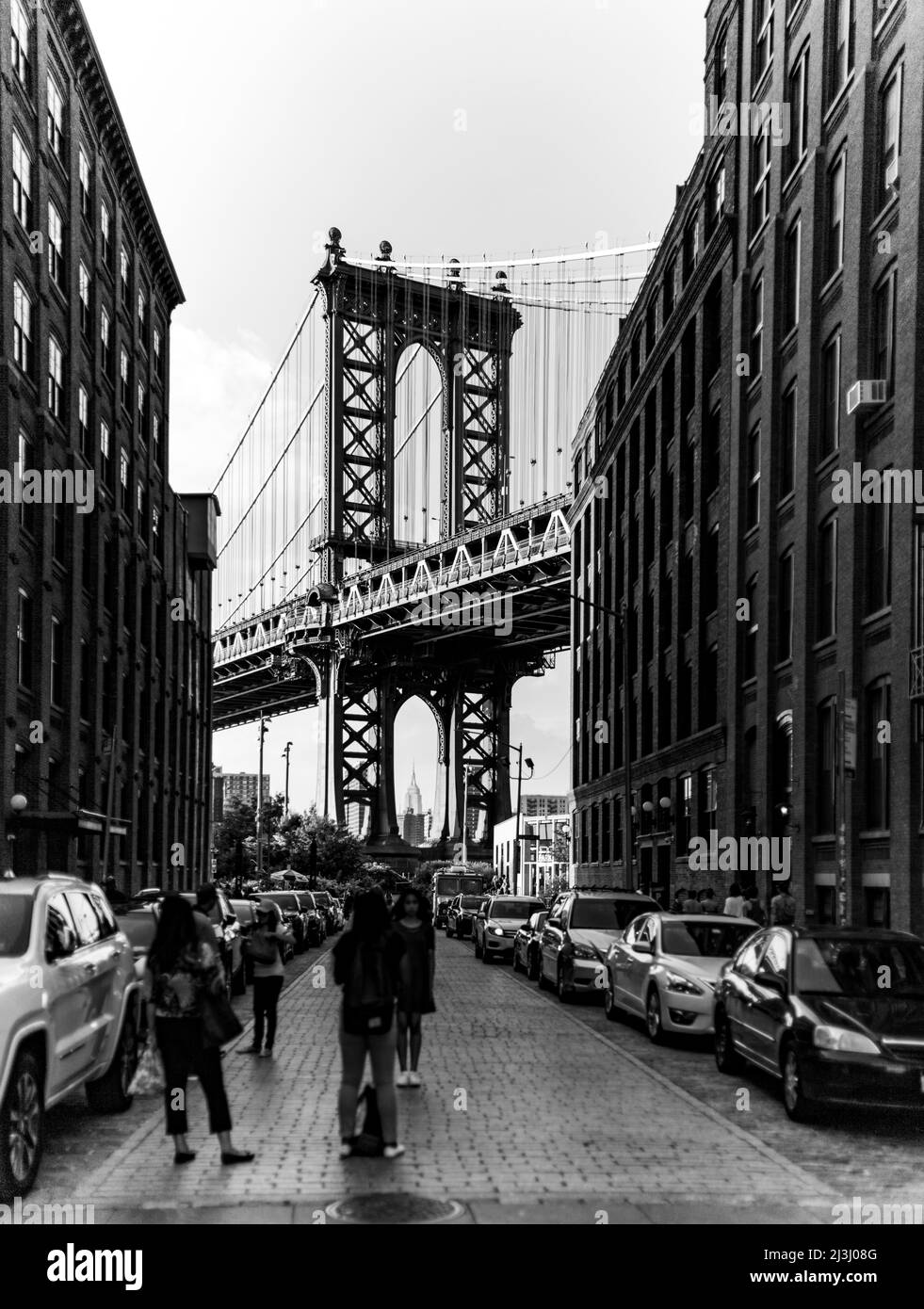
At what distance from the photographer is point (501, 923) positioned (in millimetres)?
33344

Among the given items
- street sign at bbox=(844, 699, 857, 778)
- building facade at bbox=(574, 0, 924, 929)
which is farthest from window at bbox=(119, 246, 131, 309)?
street sign at bbox=(844, 699, 857, 778)

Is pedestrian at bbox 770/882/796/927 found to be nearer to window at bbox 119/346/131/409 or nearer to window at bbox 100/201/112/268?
window at bbox 100/201/112/268

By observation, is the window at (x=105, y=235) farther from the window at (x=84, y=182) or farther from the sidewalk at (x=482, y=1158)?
the sidewalk at (x=482, y=1158)

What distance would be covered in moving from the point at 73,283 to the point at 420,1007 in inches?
1122

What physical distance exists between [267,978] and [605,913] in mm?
9530

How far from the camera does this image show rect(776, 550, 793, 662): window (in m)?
31.5

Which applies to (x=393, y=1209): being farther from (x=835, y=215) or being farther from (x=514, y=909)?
(x=514, y=909)

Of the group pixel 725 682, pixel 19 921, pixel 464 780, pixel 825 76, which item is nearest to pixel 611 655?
pixel 725 682

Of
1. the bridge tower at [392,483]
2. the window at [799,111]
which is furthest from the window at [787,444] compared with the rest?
the bridge tower at [392,483]

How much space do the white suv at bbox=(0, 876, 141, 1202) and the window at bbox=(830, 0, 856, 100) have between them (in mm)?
22979

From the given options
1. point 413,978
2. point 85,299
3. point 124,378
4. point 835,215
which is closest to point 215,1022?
point 413,978

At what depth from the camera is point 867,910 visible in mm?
24922

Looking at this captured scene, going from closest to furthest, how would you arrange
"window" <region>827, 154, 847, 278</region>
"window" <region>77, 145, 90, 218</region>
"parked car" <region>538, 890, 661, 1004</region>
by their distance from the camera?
"parked car" <region>538, 890, 661, 1004</region> → "window" <region>827, 154, 847, 278</region> → "window" <region>77, 145, 90, 218</region>

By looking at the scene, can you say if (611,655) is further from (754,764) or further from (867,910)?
(867,910)
